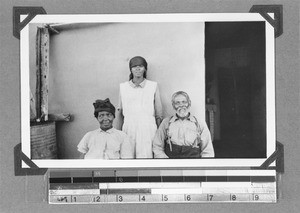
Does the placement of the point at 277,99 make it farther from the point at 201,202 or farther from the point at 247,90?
the point at 201,202

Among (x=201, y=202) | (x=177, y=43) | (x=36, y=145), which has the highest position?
(x=177, y=43)

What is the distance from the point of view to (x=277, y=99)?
91 cm

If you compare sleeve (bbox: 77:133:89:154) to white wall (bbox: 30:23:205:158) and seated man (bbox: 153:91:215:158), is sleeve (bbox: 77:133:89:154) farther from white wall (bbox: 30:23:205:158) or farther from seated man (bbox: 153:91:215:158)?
seated man (bbox: 153:91:215:158)

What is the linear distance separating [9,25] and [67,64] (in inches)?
6.7

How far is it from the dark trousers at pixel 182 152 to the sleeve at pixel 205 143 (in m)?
0.01

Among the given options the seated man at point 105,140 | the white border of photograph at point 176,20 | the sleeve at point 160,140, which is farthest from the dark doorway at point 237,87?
the seated man at point 105,140

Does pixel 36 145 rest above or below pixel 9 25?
below

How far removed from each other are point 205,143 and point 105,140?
0.24 metres

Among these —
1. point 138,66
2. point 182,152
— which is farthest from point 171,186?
point 138,66

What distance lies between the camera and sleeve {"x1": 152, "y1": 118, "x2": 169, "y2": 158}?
2.96ft

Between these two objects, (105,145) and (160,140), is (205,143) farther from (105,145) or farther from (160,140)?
(105,145)

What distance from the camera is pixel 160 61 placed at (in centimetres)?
90

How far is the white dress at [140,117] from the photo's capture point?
0.90 m

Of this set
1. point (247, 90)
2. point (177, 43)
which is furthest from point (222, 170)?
point (177, 43)
